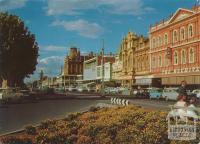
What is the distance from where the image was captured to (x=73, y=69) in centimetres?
2011

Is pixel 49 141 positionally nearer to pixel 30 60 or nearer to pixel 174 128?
pixel 174 128

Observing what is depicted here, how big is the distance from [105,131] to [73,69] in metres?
6.19

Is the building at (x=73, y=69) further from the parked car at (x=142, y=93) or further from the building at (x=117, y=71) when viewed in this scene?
the building at (x=117, y=71)

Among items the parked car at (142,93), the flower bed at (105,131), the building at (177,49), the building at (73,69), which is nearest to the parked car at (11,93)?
the parked car at (142,93)

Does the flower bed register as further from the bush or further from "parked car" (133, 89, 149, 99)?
"parked car" (133, 89, 149, 99)

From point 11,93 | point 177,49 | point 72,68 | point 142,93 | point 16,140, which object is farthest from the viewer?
point 11,93

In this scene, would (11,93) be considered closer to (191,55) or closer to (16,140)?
(191,55)

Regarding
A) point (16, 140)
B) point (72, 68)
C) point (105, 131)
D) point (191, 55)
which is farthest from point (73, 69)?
point (191, 55)

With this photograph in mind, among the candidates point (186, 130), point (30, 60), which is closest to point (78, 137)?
point (186, 130)

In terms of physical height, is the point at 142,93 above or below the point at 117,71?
below

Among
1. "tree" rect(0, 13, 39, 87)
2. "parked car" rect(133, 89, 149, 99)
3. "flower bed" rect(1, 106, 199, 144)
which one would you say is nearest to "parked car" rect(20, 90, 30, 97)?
"tree" rect(0, 13, 39, 87)

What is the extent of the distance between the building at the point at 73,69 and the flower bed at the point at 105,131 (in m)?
2.91

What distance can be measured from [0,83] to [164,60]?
16.4 metres

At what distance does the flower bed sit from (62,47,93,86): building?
9.55ft
